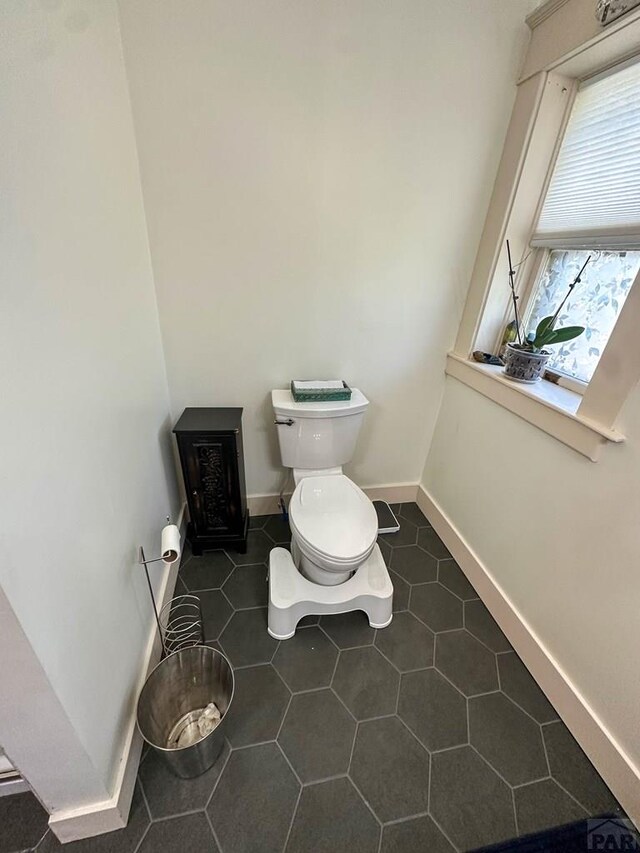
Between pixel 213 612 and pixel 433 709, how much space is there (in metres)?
0.90

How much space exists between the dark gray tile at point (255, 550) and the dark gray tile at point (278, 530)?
0.09ft

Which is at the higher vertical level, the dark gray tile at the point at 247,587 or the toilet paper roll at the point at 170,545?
the toilet paper roll at the point at 170,545

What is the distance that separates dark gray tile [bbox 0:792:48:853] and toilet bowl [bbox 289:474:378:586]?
954 millimetres

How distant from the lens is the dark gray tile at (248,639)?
129cm

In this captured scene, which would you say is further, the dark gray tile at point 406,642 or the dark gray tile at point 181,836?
the dark gray tile at point 406,642

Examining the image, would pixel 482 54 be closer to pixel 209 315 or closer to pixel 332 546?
pixel 209 315

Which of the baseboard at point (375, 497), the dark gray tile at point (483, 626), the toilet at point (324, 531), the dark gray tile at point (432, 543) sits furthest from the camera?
the baseboard at point (375, 497)

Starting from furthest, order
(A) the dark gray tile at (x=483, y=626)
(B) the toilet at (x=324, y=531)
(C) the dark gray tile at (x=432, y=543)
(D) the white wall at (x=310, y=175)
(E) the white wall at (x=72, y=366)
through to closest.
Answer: (C) the dark gray tile at (x=432, y=543)
(A) the dark gray tile at (x=483, y=626)
(B) the toilet at (x=324, y=531)
(D) the white wall at (x=310, y=175)
(E) the white wall at (x=72, y=366)

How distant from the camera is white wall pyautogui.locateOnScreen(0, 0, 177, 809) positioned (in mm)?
570

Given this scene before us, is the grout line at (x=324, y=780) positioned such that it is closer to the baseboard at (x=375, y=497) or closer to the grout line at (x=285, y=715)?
the grout line at (x=285, y=715)

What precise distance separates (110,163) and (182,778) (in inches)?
69.6

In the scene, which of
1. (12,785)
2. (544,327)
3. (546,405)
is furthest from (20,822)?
(544,327)

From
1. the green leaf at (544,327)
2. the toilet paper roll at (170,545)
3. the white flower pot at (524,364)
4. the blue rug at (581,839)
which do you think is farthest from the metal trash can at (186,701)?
the green leaf at (544,327)

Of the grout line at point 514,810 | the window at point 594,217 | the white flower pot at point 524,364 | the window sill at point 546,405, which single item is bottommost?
the grout line at point 514,810
